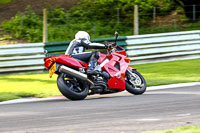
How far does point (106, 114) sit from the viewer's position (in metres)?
6.61

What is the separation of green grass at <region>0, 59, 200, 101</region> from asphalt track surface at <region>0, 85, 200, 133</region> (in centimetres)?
103

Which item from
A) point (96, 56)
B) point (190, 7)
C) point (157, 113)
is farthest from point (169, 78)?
point (190, 7)

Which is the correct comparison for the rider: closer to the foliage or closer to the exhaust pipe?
the exhaust pipe

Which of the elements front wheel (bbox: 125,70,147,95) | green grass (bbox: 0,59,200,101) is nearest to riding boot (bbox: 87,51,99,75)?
front wheel (bbox: 125,70,147,95)

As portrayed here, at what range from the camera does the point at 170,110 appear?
6754mm

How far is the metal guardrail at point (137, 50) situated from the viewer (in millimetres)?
13203

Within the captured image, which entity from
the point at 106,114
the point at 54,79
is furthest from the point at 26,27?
the point at 106,114

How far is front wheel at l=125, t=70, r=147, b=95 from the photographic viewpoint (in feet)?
28.6

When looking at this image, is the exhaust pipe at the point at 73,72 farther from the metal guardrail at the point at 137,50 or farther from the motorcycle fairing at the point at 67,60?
the metal guardrail at the point at 137,50

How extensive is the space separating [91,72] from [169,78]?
10.6ft

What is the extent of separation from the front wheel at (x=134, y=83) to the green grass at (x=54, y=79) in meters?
1.54

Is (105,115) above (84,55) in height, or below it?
below

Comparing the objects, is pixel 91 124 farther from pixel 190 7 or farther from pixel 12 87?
pixel 190 7

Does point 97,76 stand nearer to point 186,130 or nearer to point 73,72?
point 73,72
